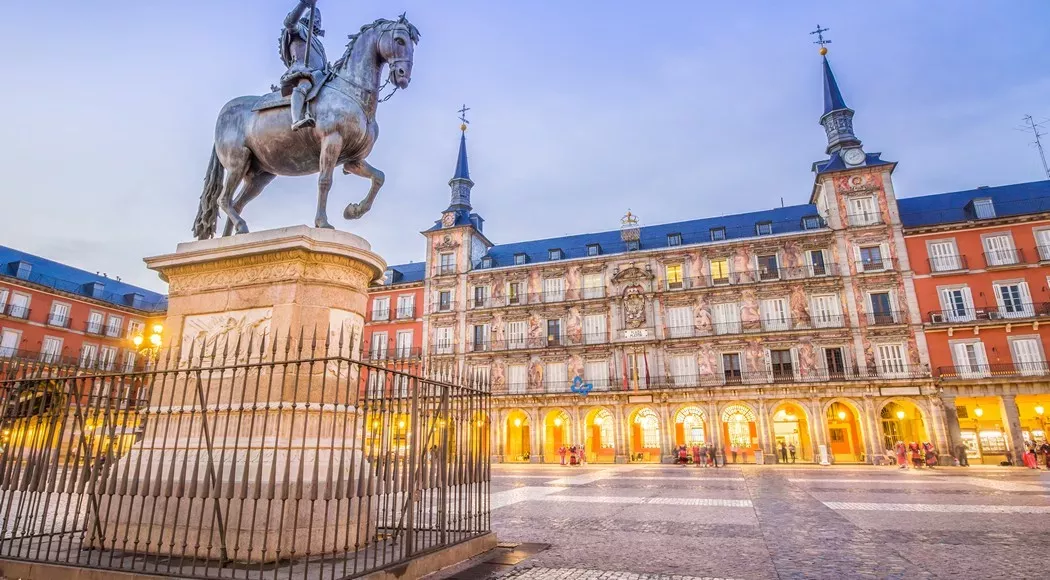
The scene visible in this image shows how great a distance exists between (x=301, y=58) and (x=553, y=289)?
2884 centimetres

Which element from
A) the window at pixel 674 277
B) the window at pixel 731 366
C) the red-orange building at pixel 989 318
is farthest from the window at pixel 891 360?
the window at pixel 674 277

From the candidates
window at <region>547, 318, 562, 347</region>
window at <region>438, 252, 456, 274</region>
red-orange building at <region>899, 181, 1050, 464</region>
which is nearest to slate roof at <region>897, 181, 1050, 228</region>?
red-orange building at <region>899, 181, 1050, 464</region>

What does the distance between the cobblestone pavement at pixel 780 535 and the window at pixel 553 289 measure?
23.1m

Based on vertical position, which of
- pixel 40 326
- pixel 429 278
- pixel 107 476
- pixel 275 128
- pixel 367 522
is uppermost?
pixel 429 278

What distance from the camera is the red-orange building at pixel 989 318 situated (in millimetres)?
25031

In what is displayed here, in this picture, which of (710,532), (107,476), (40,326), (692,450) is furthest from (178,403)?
(40,326)

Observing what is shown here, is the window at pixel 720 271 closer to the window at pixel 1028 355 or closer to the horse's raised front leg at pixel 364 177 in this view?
the window at pixel 1028 355

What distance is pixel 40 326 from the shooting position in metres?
31.7

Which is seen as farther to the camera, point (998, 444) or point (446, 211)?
point (446, 211)

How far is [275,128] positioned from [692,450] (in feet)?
90.9

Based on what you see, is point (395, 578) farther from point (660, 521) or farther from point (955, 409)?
point (955, 409)

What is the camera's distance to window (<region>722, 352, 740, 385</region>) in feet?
96.2

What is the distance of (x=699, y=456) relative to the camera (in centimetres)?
2628

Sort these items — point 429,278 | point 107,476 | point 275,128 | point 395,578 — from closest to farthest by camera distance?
1. point 395,578
2. point 107,476
3. point 275,128
4. point 429,278
